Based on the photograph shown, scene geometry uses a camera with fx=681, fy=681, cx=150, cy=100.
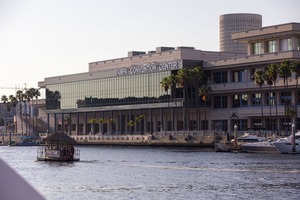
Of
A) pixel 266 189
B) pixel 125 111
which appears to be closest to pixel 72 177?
pixel 266 189

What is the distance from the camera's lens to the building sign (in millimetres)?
161625

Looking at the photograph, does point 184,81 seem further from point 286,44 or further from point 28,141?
point 28,141

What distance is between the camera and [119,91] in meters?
179

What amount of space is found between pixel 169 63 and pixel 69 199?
125 metres

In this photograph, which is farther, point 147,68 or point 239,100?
point 147,68

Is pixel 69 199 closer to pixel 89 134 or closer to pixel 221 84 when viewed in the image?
pixel 221 84

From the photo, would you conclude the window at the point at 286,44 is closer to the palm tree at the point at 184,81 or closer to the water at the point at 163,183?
the palm tree at the point at 184,81

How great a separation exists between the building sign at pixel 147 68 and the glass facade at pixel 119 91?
101cm

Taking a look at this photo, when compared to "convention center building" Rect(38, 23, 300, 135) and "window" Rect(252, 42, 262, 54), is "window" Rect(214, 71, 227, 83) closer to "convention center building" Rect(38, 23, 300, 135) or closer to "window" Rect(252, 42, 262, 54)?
"convention center building" Rect(38, 23, 300, 135)

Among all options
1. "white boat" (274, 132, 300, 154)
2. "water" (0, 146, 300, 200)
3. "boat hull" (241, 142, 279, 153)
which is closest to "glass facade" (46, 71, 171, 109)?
"boat hull" (241, 142, 279, 153)

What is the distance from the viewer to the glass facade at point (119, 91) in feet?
546

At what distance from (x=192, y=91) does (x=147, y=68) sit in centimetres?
1589

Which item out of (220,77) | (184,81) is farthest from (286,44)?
(184,81)

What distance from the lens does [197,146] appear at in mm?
137000
